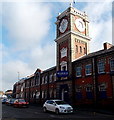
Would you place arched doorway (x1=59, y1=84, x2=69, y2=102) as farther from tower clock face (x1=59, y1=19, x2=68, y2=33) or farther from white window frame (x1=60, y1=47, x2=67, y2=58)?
tower clock face (x1=59, y1=19, x2=68, y2=33)

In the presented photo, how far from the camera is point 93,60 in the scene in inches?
1115

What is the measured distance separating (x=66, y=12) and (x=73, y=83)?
585 inches

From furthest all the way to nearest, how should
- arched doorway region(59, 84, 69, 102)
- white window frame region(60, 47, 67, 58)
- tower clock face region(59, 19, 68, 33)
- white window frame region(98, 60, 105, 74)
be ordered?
tower clock face region(59, 19, 68, 33) → white window frame region(60, 47, 67, 58) → arched doorway region(59, 84, 69, 102) → white window frame region(98, 60, 105, 74)

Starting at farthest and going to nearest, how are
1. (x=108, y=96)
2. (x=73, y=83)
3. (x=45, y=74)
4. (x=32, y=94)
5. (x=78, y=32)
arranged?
(x=32, y=94), (x=45, y=74), (x=78, y=32), (x=73, y=83), (x=108, y=96)

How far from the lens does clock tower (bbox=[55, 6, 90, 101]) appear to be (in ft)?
109

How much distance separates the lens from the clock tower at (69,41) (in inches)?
1310

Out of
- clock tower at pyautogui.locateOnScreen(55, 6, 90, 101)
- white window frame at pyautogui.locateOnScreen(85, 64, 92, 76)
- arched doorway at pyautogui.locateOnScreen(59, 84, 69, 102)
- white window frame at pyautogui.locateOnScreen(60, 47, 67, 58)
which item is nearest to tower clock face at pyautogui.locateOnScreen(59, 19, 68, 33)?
clock tower at pyautogui.locateOnScreen(55, 6, 90, 101)

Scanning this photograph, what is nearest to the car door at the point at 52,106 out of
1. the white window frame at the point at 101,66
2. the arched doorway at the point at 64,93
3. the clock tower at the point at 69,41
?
the white window frame at the point at 101,66

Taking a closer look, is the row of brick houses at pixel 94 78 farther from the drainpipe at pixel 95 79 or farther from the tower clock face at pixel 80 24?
the tower clock face at pixel 80 24

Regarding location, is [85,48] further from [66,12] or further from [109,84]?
[109,84]

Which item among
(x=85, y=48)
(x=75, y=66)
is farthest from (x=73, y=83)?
(x=85, y=48)

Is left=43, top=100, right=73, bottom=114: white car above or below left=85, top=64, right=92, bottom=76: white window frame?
below

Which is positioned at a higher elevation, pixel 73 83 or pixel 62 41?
pixel 62 41

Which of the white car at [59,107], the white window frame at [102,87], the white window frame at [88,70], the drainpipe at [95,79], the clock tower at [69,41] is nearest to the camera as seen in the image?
the white car at [59,107]
